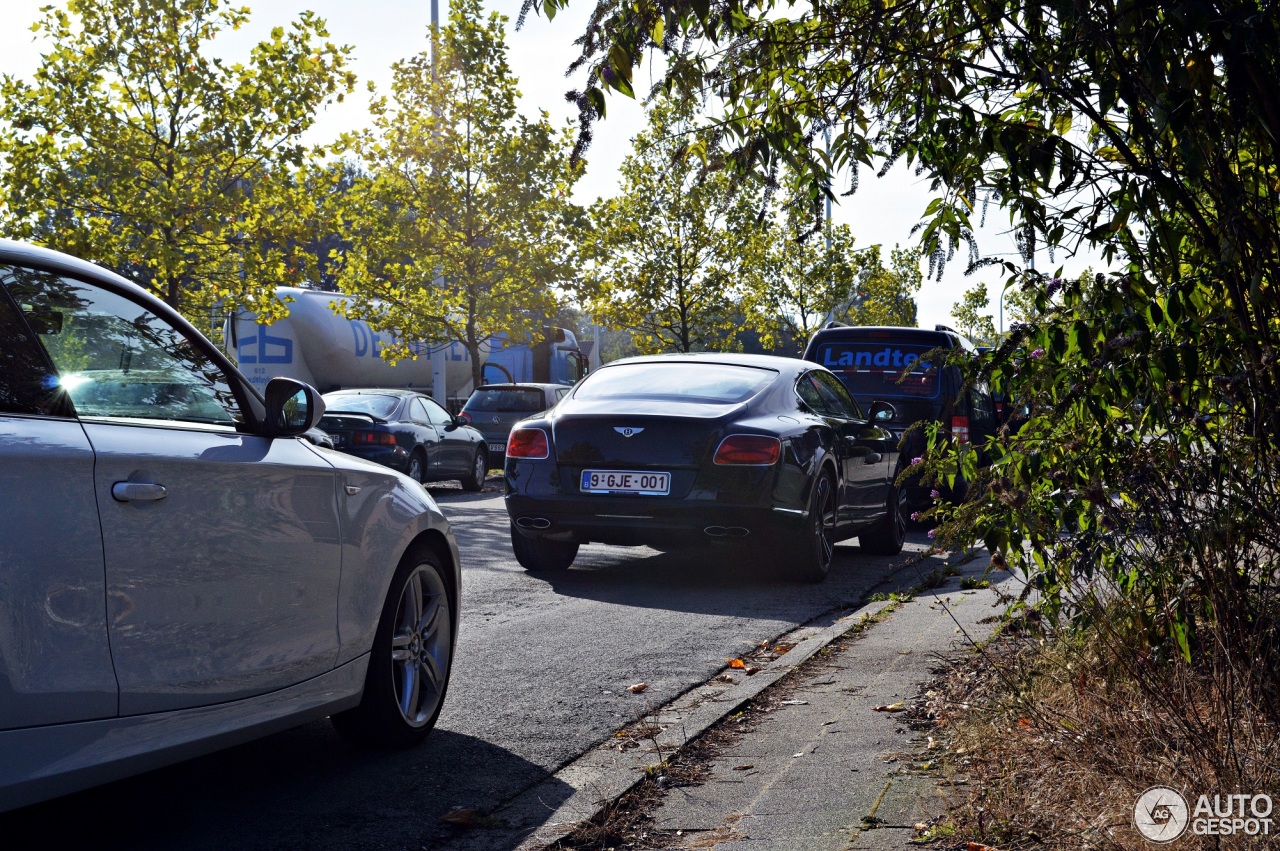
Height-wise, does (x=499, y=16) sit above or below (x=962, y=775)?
above

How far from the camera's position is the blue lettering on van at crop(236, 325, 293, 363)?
26438mm

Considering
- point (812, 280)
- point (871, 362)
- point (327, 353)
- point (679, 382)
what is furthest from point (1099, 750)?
point (812, 280)

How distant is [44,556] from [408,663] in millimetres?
1952

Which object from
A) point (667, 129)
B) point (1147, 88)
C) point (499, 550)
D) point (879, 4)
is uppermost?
point (667, 129)

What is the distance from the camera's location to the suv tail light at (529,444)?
8859mm

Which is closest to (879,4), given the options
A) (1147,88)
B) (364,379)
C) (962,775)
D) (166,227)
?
(1147,88)

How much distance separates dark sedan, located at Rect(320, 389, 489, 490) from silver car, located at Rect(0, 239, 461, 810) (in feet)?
43.4

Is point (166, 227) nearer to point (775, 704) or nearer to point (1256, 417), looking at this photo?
point (775, 704)

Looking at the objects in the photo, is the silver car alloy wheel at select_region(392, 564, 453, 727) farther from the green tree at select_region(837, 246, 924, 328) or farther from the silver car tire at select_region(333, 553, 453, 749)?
the green tree at select_region(837, 246, 924, 328)

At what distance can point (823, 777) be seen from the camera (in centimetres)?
424

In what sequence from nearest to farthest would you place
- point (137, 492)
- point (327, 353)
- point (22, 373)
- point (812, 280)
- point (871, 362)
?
point (22, 373) → point (137, 492) → point (871, 362) → point (327, 353) → point (812, 280)

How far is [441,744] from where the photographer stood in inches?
191

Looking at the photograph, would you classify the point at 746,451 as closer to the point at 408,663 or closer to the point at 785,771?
the point at 408,663

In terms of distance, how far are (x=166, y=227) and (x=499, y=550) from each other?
37.7 feet
